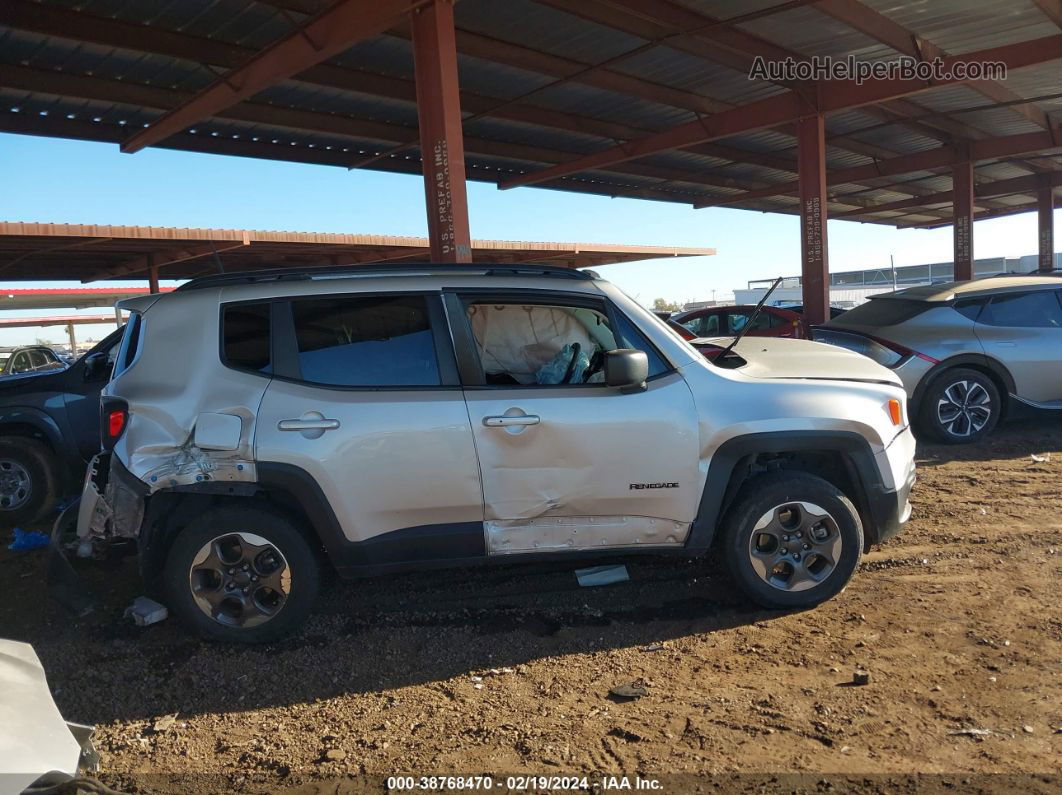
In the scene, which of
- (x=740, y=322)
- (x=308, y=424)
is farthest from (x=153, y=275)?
(x=308, y=424)

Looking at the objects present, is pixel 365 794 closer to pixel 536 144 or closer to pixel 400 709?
pixel 400 709

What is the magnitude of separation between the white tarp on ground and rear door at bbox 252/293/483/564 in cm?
124

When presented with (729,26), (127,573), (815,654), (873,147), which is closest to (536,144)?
(729,26)

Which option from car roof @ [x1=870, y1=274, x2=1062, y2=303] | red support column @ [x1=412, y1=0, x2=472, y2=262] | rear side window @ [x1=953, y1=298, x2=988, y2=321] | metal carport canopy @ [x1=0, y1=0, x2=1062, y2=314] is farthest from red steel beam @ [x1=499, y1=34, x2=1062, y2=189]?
red support column @ [x1=412, y1=0, x2=472, y2=262]

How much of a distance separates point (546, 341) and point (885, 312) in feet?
18.5

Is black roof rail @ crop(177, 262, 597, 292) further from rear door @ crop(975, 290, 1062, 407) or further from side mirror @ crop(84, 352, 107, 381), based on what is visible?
rear door @ crop(975, 290, 1062, 407)

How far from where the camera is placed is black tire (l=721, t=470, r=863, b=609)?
385 cm

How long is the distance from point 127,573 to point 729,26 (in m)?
9.61

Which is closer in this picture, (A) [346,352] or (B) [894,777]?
(B) [894,777]

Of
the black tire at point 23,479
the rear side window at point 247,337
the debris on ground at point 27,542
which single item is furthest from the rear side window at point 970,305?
the black tire at point 23,479

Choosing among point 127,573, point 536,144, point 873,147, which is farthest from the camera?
point 873,147

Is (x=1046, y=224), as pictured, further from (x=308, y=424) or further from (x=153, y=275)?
(x=308, y=424)

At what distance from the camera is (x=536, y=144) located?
15.8 m

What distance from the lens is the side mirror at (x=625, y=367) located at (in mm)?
3617
